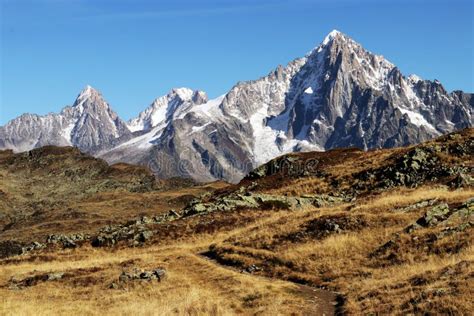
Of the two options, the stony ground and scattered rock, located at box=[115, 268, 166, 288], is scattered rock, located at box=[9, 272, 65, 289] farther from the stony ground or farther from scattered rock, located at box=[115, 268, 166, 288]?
scattered rock, located at box=[115, 268, 166, 288]

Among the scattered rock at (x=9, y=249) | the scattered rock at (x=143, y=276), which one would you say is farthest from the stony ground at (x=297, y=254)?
the scattered rock at (x=9, y=249)

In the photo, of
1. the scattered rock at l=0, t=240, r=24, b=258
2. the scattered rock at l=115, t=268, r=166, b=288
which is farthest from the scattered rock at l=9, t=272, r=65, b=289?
the scattered rock at l=0, t=240, r=24, b=258

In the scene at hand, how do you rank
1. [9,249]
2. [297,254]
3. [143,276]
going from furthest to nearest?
[9,249] → [297,254] → [143,276]

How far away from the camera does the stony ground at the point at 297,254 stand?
2586cm

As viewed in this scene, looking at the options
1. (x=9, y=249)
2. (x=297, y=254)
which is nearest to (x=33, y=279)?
(x=297, y=254)

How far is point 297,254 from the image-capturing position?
35.8 meters

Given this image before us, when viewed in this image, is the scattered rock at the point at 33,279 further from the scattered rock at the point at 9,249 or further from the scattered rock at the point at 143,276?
the scattered rock at the point at 9,249

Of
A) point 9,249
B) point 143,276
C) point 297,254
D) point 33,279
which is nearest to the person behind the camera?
point 143,276

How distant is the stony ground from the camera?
84.8 feet

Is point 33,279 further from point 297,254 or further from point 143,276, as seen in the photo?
point 297,254

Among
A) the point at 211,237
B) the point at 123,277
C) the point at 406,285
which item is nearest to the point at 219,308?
the point at 406,285

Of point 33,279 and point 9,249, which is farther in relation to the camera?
point 9,249

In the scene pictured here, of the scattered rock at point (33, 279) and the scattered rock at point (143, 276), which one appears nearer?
the scattered rock at point (143, 276)

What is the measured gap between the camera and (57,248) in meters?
54.1
